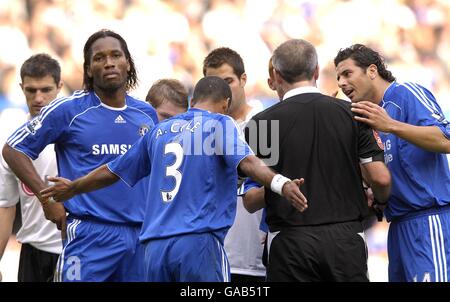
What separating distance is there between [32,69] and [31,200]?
133 cm

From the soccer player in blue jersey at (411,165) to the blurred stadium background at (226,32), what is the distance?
5003 millimetres

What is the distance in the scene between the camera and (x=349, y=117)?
6613mm

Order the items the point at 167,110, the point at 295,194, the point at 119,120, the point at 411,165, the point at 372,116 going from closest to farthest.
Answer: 1. the point at 295,194
2. the point at 372,116
3. the point at 411,165
4. the point at 119,120
5. the point at 167,110

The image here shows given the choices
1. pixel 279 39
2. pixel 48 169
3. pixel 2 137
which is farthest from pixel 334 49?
pixel 48 169

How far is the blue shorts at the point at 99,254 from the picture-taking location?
716cm

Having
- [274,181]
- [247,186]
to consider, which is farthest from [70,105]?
[274,181]

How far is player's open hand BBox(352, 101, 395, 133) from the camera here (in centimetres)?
664

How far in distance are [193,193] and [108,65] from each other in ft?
5.12

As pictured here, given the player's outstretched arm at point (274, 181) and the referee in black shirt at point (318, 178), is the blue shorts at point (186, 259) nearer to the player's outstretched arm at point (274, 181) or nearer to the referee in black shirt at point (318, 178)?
the referee in black shirt at point (318, 178)

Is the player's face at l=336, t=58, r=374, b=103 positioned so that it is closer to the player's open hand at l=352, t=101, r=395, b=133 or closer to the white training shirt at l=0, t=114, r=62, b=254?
the player's open hand at l=352, t=101, r=395, b=133

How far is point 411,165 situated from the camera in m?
7.26

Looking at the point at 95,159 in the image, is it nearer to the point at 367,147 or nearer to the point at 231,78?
the point at 231,78

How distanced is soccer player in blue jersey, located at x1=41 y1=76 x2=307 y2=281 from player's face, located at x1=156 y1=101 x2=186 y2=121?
72.0 inches

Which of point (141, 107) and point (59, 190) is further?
point (141, 107)
